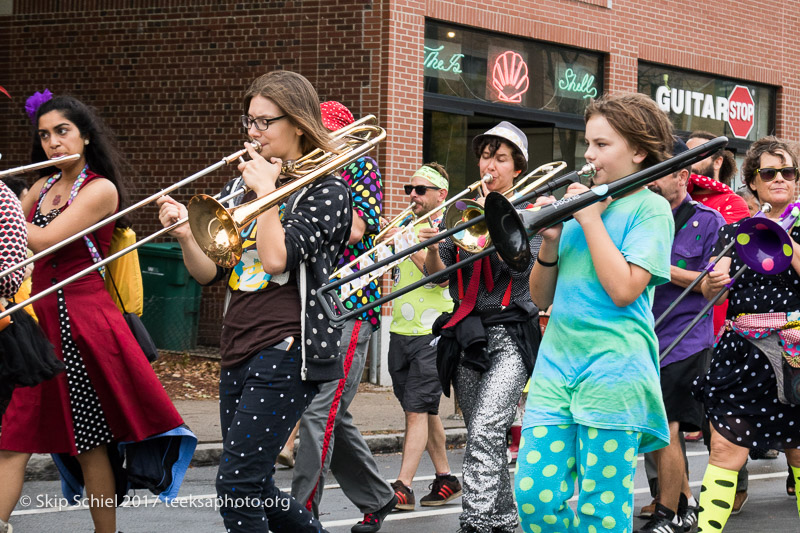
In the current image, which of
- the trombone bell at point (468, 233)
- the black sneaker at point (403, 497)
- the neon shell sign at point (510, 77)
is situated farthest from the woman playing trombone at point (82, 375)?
the neon shell sign at point (510, 77)

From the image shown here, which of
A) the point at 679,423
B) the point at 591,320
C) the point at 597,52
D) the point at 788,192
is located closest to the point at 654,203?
the point at 591,320

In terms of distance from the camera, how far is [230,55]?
1442 cm

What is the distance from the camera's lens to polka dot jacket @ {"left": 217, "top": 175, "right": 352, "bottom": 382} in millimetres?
4336

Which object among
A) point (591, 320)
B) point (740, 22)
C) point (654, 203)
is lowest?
point (591, 320)

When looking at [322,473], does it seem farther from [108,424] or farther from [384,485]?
[108,424]

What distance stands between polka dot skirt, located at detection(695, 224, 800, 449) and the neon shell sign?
913cm

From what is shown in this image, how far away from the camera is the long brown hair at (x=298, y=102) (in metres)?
4.50

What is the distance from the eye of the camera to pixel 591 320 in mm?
4141

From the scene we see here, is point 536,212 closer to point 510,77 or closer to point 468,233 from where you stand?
point 468,233

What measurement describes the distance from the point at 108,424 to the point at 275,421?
1401mm

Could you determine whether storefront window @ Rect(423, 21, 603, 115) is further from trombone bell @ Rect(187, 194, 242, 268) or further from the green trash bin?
trombone bell @ Rect(187, 194, 242, 268)

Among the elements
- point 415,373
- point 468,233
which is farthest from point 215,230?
point 415,373

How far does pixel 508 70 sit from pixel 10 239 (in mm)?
10713

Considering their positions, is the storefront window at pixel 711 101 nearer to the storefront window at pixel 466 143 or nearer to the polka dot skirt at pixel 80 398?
the storefront window at pixel 466 143
